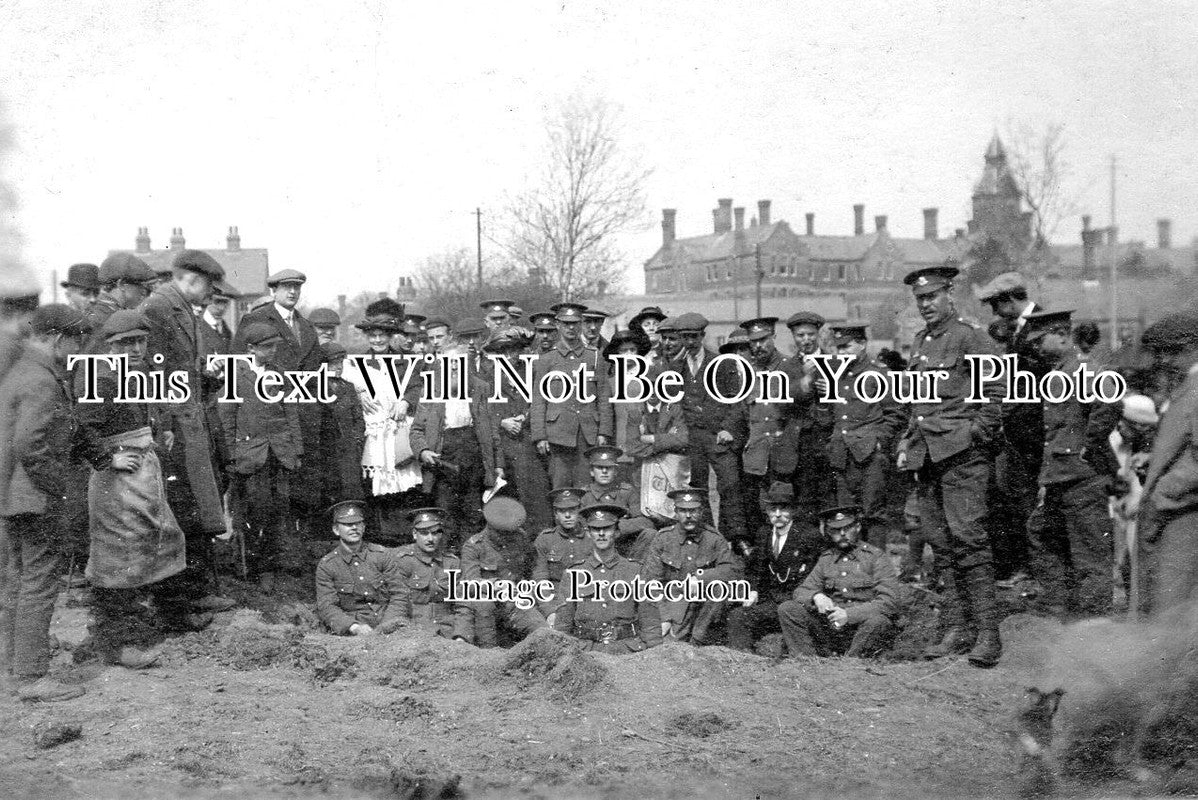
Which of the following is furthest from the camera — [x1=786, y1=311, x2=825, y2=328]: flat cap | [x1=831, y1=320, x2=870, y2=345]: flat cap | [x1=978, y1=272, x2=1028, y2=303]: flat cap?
[x1=831, y1=320, x2=870, y2=345]: flat cap

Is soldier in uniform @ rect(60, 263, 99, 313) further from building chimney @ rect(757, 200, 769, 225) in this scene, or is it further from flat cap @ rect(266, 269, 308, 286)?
building chimney @ rect(757, 200, 769, 225)

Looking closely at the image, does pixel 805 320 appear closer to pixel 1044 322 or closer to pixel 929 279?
pixel 929 279

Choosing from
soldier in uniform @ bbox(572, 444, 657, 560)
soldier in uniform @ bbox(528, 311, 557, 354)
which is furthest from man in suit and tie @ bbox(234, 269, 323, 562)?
soldier in uniform @ bbox(572, 444, 657, 560)

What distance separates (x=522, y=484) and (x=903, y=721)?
2.61 m

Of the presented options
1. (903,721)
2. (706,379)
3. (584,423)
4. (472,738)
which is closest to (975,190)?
(706,379)

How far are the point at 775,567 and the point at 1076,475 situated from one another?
1660 millimetres

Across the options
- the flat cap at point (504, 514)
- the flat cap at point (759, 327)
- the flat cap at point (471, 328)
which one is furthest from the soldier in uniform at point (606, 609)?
the flat cap at point (471, 328)

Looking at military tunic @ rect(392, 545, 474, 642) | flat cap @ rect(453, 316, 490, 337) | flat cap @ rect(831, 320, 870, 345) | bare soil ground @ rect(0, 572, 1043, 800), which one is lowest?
bare soil ground @ rect(0, 572, 1043, 800)

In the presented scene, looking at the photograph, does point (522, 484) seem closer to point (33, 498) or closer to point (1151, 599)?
point (33, 498)

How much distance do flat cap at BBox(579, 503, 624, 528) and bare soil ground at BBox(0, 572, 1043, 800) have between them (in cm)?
71

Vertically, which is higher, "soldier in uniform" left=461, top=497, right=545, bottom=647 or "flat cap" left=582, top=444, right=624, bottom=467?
"flat cap" left=582, top=444, right=624, bottom=467

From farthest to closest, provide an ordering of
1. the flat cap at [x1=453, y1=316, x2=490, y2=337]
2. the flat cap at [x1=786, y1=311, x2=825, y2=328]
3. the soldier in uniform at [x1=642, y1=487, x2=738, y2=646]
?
1. the flat cap at [x1=453, y1=316, x2=490, y2=337]
2. the flat cap at [x1=786, y1=311, x2=825, y2=328]
3. the soldier in uniform at [x1=642, y1=487, x2=738, y2=646]

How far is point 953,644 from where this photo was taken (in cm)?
534

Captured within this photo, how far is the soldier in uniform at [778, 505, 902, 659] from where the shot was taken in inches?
214
